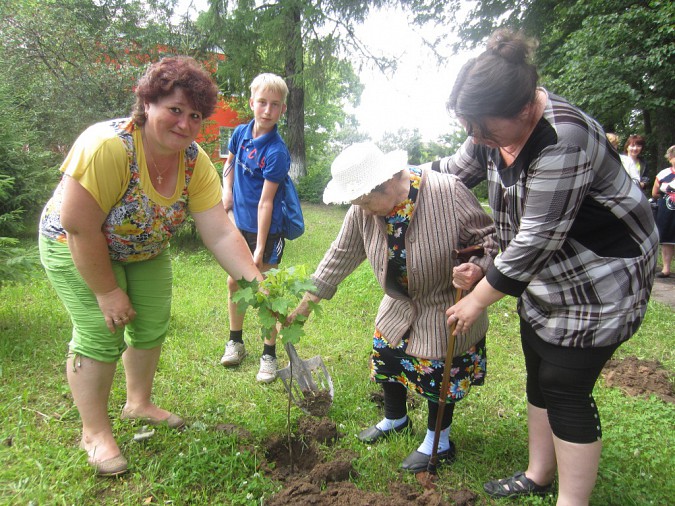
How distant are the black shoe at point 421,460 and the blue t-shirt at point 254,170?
1842mm

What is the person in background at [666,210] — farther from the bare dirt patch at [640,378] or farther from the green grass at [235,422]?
the bare dirt patch at [640,378]

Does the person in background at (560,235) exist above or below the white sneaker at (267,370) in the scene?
above

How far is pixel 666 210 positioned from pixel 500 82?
21.3 feet

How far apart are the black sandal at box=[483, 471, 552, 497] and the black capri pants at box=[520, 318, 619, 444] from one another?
509 millimetres

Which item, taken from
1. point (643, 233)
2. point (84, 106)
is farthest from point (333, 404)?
point (84, 106)

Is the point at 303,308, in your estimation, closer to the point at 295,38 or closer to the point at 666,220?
the point at 666,220

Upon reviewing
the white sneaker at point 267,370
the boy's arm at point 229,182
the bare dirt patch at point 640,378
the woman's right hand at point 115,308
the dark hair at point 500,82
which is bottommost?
the bare dirt patch at point 640,378

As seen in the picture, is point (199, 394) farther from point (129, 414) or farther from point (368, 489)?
point (368, 489)

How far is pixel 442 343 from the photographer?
2.20 meters

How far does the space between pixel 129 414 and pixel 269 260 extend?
139 cm

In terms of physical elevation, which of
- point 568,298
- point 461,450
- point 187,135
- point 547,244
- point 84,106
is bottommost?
point 461,450

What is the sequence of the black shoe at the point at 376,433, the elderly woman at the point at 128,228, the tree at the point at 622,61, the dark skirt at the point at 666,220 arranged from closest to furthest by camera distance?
1. the elderly woman at the point at 128,228
2. the black shoe at the point at 376,433
3. the dark skirt at the point at 666,220
4. the tree at the point at 622,61

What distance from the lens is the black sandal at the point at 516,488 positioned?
219 centimetres

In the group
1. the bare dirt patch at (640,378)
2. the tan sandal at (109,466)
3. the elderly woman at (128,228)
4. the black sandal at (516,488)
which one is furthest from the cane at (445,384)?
the bare dirt patch at (640,378)
